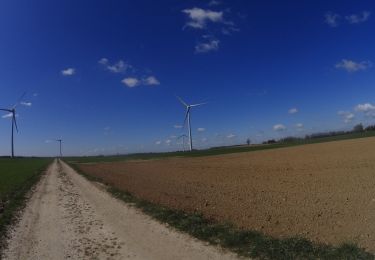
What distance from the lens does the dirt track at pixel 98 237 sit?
9781mm

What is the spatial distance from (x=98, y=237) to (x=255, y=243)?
5068mm

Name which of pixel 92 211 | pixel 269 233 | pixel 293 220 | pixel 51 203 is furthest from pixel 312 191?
pixel 51 203

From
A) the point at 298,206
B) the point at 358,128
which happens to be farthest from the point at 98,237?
the point at 358,128

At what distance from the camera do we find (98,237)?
38.8 ft

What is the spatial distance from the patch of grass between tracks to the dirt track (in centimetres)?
50

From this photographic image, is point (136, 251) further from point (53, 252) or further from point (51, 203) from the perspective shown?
point (51, 203)

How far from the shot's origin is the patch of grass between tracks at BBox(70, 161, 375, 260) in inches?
347

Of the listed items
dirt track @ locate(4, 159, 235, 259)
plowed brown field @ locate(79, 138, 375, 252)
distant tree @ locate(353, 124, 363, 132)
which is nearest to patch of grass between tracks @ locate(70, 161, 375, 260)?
dirt track @ locate(4, 159, 235, 259)

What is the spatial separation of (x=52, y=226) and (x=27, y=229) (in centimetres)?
88

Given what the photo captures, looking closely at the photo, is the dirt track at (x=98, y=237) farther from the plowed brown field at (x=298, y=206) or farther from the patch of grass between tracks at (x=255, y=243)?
the plowed brown field at (x=298, y=206)

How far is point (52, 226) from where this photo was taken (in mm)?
14102

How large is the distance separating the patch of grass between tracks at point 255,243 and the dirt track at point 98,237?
1.65ft

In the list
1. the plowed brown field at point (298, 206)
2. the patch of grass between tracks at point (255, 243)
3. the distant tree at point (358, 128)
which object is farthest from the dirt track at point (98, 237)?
the distant tree at point (358, 128)

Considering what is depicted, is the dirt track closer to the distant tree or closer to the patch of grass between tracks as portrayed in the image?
the patch of grass between tracks
